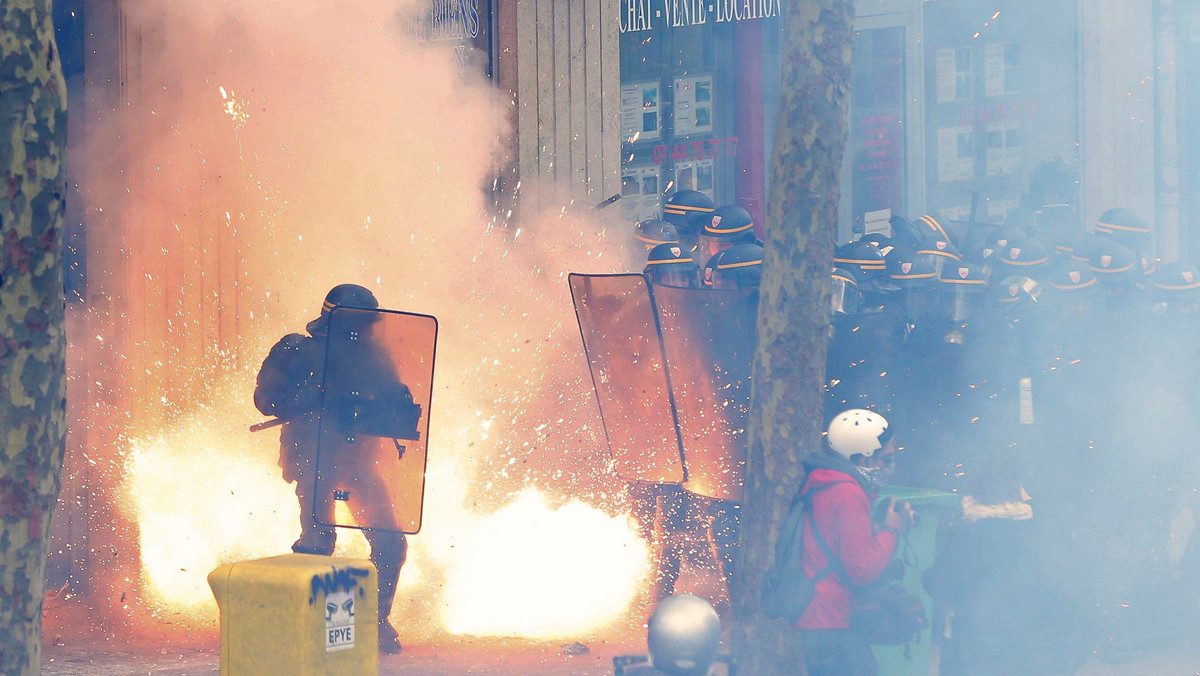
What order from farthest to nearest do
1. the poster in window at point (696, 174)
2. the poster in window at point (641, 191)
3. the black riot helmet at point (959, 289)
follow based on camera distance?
the poster in window at point (696, 174)
the poster in window at point (641, 191)
the black riot helmet at point (959, 289)

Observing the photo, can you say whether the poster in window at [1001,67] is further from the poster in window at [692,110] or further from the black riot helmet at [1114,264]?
the black riot helmet at [1114,264]

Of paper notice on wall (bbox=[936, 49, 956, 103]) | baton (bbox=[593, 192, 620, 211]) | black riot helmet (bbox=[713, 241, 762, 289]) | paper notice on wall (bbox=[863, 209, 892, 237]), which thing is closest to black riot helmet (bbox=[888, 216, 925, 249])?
black riot helmet (bbox=[713, 241, 762, 289])

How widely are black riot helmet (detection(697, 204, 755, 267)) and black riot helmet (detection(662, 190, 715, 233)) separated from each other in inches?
7.5

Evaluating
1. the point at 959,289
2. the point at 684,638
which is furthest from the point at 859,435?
the point at 959,289

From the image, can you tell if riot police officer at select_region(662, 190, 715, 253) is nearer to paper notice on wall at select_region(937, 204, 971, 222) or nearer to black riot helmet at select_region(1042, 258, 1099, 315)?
black riot helmet at select_region(1042, 258, 1099, 315)

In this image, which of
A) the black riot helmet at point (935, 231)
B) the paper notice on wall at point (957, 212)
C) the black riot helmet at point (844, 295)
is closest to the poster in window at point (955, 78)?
the paper notice on wall at point (957, 212)

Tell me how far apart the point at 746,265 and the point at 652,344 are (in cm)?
64

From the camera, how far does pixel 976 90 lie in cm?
1100

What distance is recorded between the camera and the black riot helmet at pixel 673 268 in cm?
718

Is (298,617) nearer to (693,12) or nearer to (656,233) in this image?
(656,233)

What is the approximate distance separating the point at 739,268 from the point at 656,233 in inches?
50.2

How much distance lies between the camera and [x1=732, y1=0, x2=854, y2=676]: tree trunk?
18.6ft

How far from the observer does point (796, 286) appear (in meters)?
5.70

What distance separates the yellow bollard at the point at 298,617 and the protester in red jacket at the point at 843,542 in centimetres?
155
